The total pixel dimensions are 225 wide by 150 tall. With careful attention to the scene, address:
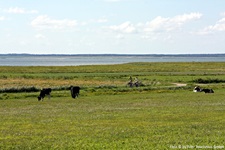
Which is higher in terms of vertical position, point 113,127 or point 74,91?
point 113,127

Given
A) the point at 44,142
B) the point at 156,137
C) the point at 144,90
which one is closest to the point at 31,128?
the point at 44,142

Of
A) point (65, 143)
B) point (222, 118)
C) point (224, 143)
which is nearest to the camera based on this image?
point (224, 143)

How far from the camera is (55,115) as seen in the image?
3080cm

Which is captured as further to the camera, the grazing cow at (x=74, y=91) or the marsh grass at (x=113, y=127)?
the grazing cow at (x=74, y=91)

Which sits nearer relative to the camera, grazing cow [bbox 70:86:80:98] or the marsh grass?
the marsh grass

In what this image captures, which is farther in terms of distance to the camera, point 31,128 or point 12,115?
point 12,115

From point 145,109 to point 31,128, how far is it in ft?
39.1

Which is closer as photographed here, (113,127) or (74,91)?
(113,127)

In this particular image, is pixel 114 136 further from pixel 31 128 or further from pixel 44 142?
pixel 31 128

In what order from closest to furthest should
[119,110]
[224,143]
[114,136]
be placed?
1. [224,143]
2. [114,136]
3. [119,110]

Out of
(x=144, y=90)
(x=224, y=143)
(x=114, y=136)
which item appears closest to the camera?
(x=224, y=143)

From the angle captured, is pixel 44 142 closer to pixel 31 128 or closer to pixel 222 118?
pixel 31 128

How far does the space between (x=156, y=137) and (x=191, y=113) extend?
417 inches

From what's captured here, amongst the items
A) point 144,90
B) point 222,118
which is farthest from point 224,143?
point 144,90
